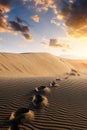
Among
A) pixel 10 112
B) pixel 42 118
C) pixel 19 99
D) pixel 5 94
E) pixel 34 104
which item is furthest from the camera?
pixel 5 94

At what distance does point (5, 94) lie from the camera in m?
9.41

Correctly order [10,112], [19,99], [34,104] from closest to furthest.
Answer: [10,112] → [34,104] → [19,99]

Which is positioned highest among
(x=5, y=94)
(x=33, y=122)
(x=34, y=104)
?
(x=5, y=94)

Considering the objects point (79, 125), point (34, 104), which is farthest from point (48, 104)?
point (79, 125)

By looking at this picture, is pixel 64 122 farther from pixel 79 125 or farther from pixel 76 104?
pixel 76 104

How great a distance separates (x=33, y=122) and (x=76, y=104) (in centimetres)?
224

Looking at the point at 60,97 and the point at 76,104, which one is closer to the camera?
the point at 76,104

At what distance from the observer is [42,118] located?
21.9 feet

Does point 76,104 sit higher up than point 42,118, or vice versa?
point 76,104

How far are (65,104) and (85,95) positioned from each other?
5.88 feet

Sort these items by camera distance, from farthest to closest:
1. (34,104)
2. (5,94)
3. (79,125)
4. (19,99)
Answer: (5,94) → (19,99) → (34,104) → (79,125)

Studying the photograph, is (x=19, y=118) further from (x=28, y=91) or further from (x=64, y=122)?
(x=28, y=91)

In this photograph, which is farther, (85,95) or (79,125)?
(85,95)

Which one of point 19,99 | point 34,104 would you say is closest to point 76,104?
point 34,104
